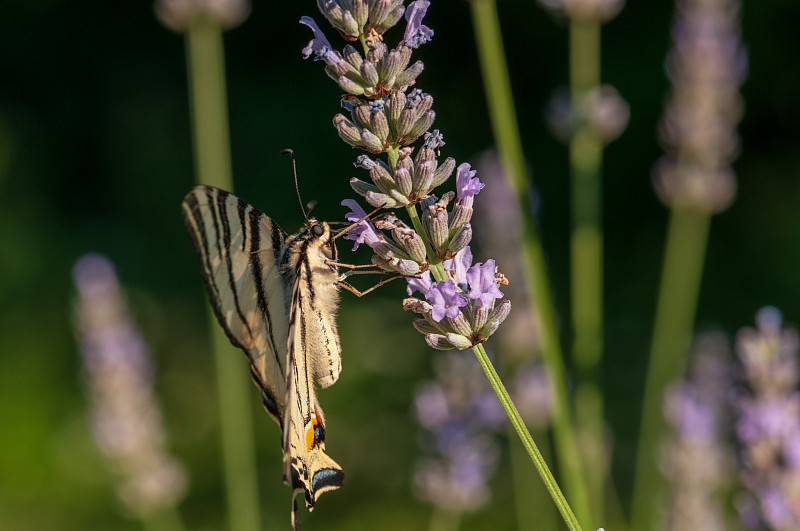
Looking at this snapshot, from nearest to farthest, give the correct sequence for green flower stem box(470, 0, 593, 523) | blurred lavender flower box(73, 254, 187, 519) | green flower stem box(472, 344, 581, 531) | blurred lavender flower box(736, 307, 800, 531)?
green flower stem box(472, 344, 581, 531)
blurred lavender flower box(736, 307, 800, 531)
green flower stem box(470, 0, 593, 523)
blurred lavender flower box(73, 254, 187, 519)

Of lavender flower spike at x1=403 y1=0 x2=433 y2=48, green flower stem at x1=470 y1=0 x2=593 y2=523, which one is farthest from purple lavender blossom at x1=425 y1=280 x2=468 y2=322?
green flower stem at x1=470 y1=0 x2=593 y2=523

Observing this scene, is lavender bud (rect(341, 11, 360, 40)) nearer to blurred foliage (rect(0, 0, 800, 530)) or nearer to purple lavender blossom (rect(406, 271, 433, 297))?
purple lavender blossom (rect(406, 271, 433, 297))

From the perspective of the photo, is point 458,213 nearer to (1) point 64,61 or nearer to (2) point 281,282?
(2) point 281,282

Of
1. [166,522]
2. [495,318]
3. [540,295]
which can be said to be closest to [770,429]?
[540,295]

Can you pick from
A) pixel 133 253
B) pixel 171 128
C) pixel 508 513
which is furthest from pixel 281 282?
pixel 171 128

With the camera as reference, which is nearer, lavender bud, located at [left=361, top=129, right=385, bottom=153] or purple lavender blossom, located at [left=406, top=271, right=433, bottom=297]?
lavender bud, located at [left=361, top=129, right=385, bottom=153]

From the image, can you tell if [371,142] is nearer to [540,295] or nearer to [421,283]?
[421,283]
